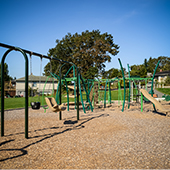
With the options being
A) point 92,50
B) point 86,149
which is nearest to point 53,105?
point 86,149

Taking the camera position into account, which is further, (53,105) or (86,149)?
(53,105)

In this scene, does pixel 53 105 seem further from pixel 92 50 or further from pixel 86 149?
pixel 92 50

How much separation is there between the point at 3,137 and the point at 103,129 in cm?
327

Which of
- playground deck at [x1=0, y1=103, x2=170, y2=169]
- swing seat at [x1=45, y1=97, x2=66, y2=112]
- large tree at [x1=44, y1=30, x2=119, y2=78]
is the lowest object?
playground deck at [x1=0, y1=103, x2=170, y2=169]

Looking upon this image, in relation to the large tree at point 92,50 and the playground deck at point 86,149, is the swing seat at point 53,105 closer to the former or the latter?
the playground deck at point 86,149

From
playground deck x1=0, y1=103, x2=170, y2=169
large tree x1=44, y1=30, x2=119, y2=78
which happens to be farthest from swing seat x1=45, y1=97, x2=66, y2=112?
large tree x1=44, y1=30, x2=119, y2=78

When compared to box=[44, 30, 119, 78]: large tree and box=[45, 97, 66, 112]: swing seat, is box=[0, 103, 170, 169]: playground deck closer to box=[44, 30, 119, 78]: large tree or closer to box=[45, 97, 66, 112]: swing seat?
box=[45, 97, 66, 112]: swing seat

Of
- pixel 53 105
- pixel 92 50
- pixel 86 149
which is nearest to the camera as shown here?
pixel 86 149

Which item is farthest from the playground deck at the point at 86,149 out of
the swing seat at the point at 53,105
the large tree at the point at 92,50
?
the large tree at the point at 92,50

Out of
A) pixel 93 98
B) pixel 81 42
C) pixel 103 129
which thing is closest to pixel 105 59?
pixel 81 42

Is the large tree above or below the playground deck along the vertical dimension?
above

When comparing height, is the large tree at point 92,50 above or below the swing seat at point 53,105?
above

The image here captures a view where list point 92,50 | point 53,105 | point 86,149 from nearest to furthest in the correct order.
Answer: point 86,149, point 53,105, point 92,50

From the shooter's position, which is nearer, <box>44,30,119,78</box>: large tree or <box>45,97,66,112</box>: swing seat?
<box>45,97,66,112</box>: swing seat
